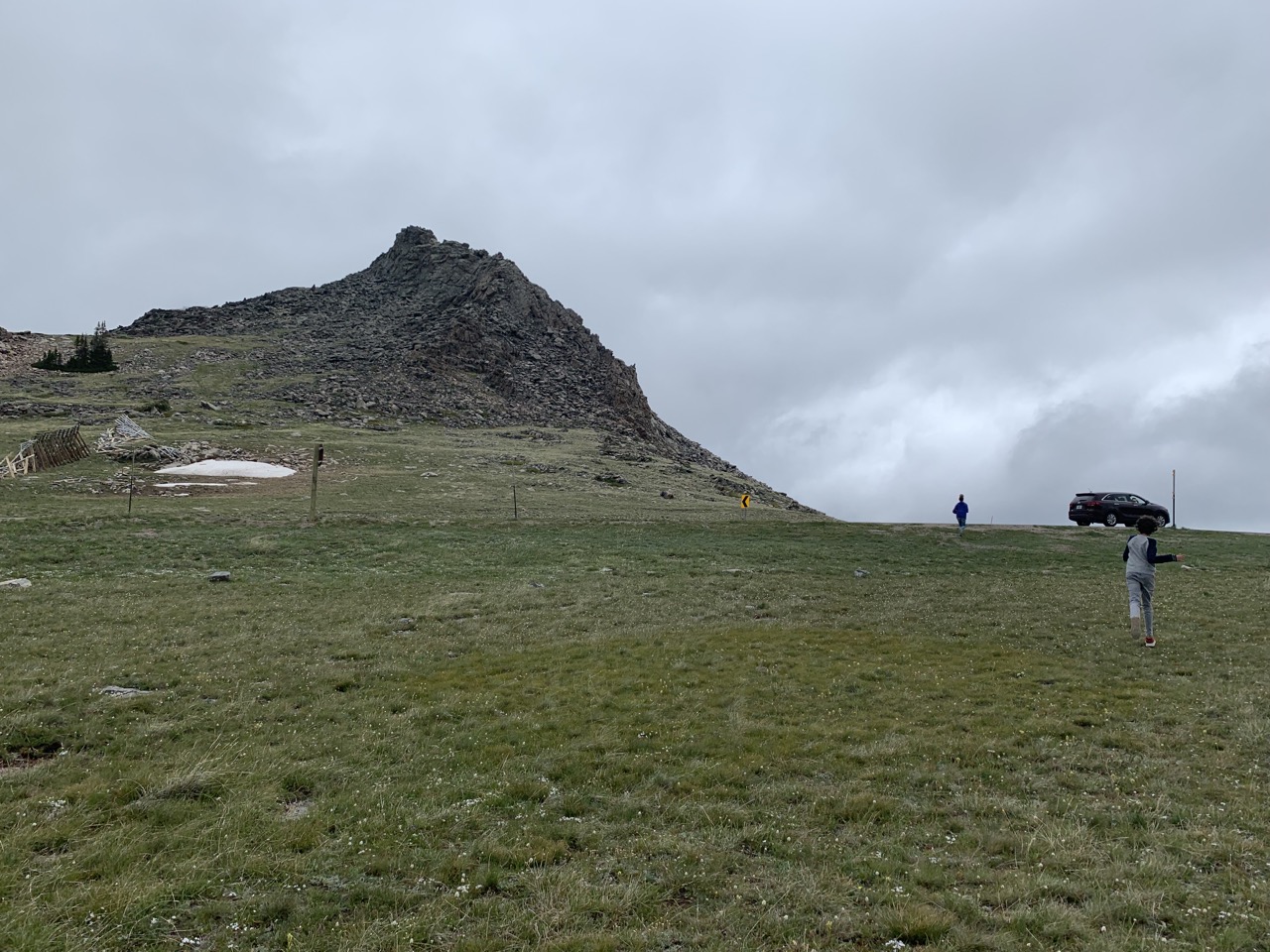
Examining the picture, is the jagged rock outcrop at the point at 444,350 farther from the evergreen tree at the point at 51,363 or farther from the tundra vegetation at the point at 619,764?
the tundra vegetation at the point at 619,764

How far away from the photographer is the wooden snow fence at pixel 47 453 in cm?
5197

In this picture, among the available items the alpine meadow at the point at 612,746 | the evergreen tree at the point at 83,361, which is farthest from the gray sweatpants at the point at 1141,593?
the evergreen tree at the point at 83,361

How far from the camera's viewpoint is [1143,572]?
1898 cm

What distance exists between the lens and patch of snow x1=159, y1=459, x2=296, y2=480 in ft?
187

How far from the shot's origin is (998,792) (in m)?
10.0

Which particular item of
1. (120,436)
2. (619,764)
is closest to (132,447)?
(120,436)

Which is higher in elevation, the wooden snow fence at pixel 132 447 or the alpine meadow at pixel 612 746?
the wooden snow fence at pixel 132 447

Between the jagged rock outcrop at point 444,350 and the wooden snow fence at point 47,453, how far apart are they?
3780 cm

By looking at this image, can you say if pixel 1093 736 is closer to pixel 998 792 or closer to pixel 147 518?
pixel 998 792

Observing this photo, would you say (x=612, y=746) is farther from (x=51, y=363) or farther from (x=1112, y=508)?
(x=51, y=363)

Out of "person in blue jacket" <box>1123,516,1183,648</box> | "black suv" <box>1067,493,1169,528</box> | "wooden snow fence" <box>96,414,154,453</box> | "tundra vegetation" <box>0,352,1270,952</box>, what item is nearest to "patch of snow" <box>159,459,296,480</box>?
"wooden snow fence" <box>96,414,154,453</box>

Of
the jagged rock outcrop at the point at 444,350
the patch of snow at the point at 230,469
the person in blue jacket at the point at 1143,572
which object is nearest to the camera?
the person in blue jacket at the point at 1143,572

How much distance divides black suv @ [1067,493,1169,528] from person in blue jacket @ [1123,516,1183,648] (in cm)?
3683

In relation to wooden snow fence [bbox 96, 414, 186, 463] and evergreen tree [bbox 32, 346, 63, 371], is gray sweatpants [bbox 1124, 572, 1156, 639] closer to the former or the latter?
wooden snow fence [bbox 96, 414, 186, 463]
